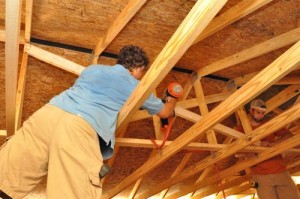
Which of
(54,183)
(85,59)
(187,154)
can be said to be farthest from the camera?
(187,154)

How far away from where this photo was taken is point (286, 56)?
1593 mm

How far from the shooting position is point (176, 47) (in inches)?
57.3

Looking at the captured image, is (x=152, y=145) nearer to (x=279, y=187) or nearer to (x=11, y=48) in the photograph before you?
(x=11, y=48)

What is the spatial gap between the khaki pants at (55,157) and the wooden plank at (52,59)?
0.84 meters

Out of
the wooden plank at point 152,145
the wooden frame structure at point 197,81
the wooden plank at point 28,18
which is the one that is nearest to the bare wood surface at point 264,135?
the wooden frame structure at point 197,81

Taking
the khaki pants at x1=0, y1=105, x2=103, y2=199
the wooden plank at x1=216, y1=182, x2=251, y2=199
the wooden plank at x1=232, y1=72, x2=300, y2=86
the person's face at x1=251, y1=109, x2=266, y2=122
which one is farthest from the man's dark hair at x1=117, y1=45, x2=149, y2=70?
the wooden plank at x1=216, y1=182, x2=251, y2=199

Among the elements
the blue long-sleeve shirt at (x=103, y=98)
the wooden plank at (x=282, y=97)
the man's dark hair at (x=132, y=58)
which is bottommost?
the blue long-sleeve shirt at (x=103, y=98)

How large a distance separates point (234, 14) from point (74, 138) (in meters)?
1.62

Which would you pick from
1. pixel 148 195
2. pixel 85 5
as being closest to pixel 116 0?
pixel 85 5

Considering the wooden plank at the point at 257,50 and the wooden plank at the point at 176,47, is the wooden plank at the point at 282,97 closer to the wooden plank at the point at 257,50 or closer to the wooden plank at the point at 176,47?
the wooden plank at the point at 257,50

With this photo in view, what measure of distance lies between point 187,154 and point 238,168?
93 cm

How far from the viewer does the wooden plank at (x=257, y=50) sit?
2.55m

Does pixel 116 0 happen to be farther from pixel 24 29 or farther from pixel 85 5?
pixel 24 29

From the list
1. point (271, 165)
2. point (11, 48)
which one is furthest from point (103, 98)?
point (271, 165)
